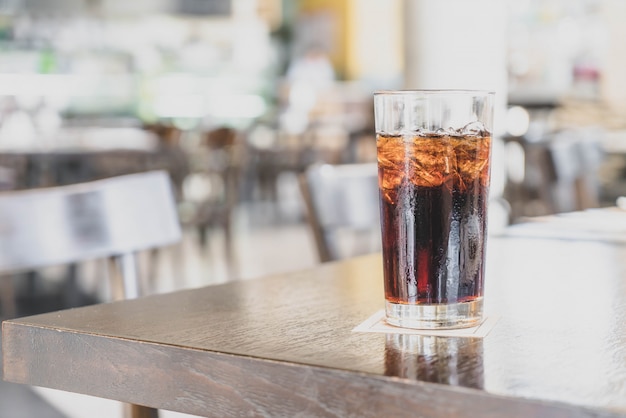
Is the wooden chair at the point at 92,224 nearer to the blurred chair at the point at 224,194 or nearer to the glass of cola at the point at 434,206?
the glass of cola at the point at 434,206

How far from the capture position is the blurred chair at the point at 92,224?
118 cm

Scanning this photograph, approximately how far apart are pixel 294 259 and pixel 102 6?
6.34 metres

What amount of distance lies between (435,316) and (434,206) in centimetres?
8

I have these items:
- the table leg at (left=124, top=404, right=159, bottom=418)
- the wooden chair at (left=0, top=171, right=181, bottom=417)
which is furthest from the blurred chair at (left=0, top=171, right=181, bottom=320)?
the table leg at (left=124, top=404, right=159, bottom=418)

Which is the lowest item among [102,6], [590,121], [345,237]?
[345,237]

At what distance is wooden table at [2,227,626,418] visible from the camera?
536 millimetres

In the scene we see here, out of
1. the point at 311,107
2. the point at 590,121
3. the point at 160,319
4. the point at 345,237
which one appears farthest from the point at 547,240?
the point at 311,107

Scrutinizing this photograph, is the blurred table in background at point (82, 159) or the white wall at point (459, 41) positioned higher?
the white wall at point (459, 41)

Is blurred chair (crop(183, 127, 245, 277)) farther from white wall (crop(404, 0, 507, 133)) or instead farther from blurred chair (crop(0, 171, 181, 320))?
blurred chair (crop(0, 171, 181, 320))

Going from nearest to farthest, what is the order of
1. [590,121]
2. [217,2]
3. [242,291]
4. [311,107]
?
1. [242,291]
2. [590,121]
3. [311,107]
4. [217,2]

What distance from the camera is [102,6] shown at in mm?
11203

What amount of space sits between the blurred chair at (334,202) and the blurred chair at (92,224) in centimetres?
29

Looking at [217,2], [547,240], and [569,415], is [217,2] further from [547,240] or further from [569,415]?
[569,415]

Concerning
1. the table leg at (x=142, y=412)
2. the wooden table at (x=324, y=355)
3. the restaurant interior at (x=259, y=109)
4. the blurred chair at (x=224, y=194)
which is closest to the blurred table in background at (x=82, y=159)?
the restaurant interior at (x=259, y=109)
